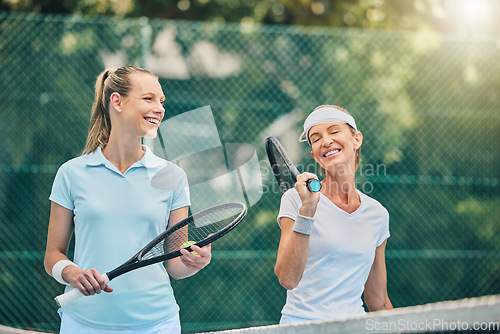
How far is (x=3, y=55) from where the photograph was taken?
4945 millimetres

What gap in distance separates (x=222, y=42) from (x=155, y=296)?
147 inches

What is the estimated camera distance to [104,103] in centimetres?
204

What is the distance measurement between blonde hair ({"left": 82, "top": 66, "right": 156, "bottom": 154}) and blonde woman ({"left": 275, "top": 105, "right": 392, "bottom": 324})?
24.7 inches

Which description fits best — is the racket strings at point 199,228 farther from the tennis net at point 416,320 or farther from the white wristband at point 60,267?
the tennis net at point 416,320

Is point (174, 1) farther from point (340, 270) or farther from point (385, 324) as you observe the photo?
point (385, 324)

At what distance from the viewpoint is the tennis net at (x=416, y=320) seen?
3.83 feet

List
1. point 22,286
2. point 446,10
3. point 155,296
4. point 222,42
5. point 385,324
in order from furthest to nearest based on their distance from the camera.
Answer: point 446,10 < point 222,42 < point 22,286 < point 155,296 < point 385,324

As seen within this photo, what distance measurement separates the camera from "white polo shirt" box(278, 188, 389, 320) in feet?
6.21

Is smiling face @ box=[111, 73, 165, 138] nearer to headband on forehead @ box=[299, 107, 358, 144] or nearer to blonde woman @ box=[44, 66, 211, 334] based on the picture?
blonde woman @ box=[44, 66, 211, 334]

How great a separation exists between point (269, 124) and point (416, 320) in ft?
12.9

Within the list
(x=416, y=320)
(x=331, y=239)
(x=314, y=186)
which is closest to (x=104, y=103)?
(x=314, y=186)

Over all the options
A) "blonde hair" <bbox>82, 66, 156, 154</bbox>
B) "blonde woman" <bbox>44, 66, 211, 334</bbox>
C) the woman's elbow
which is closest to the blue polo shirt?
"blonde woman" <bbox>44, 66, 211, 334</bbox>

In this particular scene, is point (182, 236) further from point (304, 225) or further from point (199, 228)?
point (304, 225)

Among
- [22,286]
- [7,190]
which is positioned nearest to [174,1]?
[7,190]
